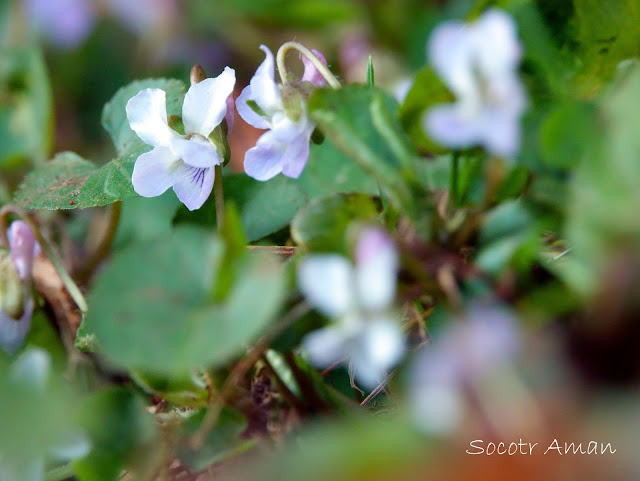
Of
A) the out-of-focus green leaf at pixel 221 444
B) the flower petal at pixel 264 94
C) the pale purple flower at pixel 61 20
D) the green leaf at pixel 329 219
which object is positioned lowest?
the out-of-focus green leaf at pixel 221 444

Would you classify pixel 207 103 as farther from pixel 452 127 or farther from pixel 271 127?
pixel 452 127

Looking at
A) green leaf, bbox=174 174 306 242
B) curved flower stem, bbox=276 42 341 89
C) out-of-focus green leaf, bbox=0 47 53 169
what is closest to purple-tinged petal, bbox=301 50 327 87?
curved flower stem, bbox=276 42 341 89

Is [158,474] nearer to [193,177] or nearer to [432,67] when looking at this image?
[193,177]

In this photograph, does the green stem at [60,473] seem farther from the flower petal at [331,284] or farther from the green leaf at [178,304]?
the flower petal at [331,284]

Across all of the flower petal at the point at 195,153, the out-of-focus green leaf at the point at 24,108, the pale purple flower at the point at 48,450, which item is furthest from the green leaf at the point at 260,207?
the out-of-focus green leaf at the point at 24,108

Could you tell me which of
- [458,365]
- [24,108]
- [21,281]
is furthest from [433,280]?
[24,108]

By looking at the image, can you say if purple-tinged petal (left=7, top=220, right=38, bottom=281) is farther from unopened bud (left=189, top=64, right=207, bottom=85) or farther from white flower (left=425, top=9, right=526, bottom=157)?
white flower (left=425, top=9, right=526, bottom=157)
